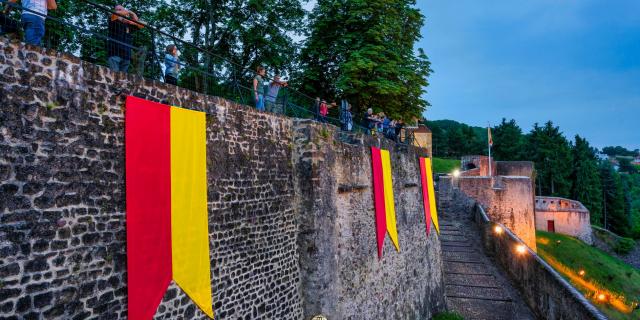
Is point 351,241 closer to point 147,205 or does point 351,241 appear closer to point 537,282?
point 147,205

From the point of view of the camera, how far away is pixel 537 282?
16.7 meters

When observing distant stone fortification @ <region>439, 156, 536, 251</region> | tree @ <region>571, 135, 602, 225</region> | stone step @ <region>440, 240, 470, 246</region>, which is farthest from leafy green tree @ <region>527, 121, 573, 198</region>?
stone step @ <region>440, 240, 470, 246</region>

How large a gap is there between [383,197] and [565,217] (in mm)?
36427

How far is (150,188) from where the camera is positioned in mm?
5422

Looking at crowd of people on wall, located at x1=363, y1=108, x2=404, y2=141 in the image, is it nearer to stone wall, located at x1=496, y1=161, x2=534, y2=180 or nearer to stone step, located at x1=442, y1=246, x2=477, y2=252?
stone step, located at x1=442, y1=246, x2=477, y2=252

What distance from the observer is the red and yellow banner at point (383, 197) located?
12344 millimetres

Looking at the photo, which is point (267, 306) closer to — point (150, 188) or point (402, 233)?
point (150, 188)

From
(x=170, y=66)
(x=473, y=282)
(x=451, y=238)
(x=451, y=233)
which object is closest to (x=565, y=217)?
(x=451, y=233)

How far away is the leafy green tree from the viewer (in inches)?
1941

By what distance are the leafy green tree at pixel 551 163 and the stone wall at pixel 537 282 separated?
31726 mm

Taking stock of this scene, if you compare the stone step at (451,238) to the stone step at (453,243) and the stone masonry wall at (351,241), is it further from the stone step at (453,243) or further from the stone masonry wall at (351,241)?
the stone masonry wall at (351,241)

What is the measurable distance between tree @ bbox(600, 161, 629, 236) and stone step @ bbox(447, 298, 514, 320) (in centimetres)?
4970

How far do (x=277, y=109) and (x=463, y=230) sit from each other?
1973cm

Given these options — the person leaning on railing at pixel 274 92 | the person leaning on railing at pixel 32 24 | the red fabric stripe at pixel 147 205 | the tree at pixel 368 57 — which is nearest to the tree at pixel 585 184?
the tree at pixel 368 57
